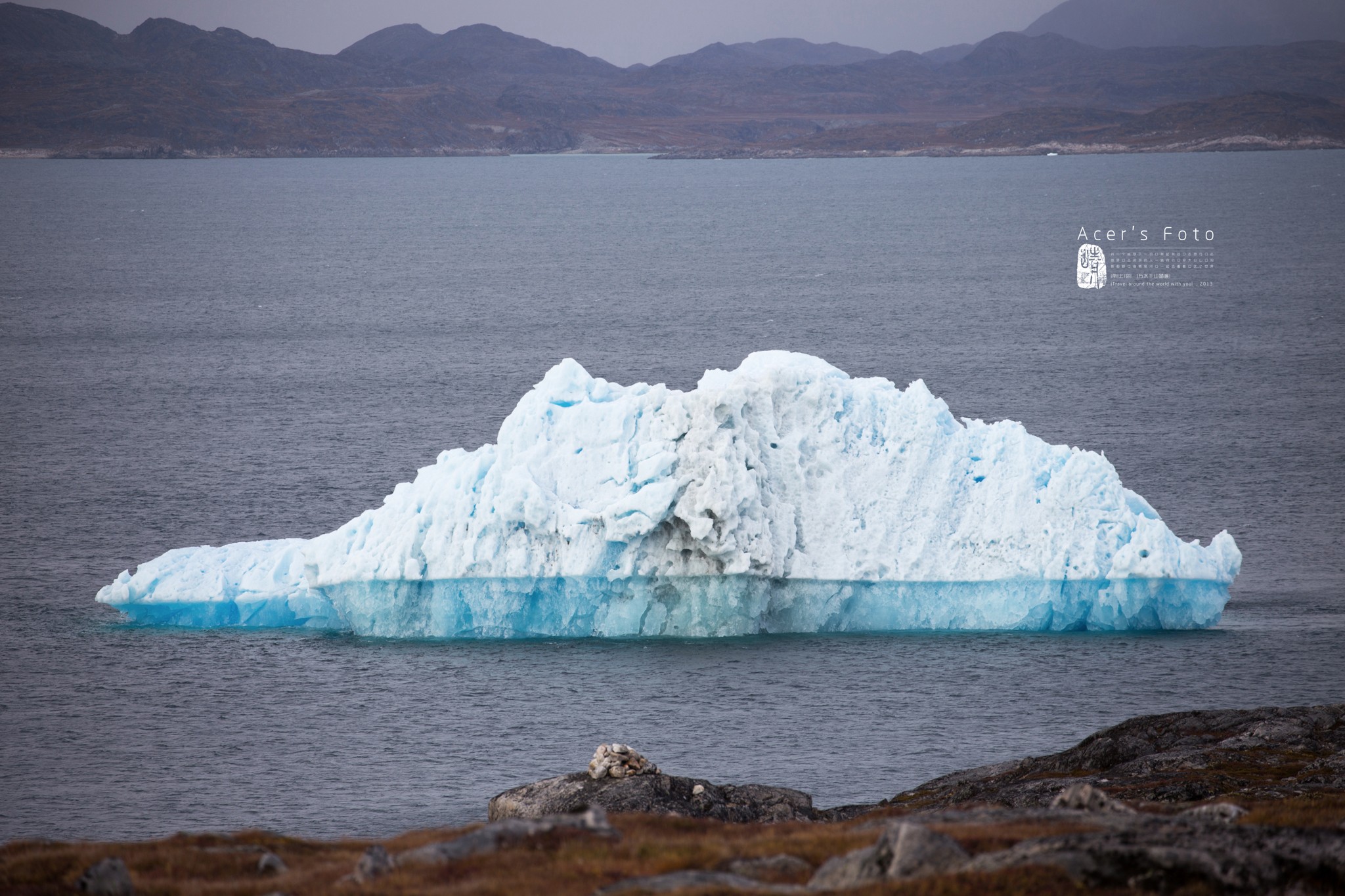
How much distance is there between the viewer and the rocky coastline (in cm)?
1670

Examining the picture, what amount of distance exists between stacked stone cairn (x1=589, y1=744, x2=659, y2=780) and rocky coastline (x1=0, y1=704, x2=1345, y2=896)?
70cm

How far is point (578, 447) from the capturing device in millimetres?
44844

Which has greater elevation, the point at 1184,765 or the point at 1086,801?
the point at 1086,801

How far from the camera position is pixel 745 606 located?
43969 mm

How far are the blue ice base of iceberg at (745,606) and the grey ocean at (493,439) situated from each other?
3.32ft

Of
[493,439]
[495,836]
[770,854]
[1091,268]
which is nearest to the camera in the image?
[770,854]

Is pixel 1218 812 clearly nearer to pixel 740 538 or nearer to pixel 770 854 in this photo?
pixel 770 854

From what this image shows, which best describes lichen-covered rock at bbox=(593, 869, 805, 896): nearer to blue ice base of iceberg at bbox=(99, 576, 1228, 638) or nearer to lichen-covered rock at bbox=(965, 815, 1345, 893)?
lichen-covered rock at bbox=(965, 815, 1345, 893)

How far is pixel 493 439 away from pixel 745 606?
2540 cm

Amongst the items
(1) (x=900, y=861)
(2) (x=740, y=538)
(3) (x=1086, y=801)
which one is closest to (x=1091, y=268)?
(2) (x=740, y=538)

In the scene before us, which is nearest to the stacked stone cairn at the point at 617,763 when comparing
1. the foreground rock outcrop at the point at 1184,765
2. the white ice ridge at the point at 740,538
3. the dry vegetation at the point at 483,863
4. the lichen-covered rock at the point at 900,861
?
the foreground rock outcrop at the point at 1184,765

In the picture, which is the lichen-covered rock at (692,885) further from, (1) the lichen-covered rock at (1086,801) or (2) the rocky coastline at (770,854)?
(1) the lichen-covered rock at (1086,801)

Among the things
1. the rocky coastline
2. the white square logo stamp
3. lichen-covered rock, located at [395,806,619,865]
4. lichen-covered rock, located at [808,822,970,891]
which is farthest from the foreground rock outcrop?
the white square logo stamp

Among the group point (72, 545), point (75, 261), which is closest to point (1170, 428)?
point (72, 545)
